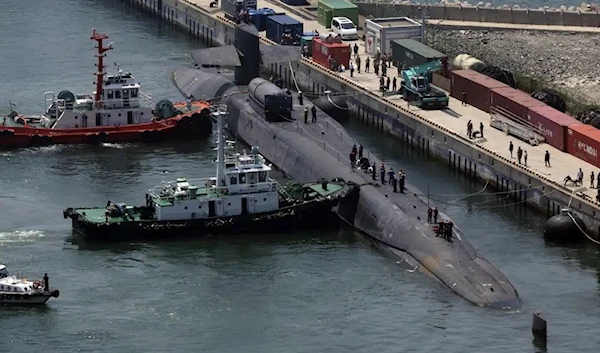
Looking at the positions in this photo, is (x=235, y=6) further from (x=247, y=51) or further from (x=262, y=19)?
(x=247, y=51)

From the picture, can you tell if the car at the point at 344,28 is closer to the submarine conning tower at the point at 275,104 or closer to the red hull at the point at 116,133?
the red hull at the point at 116,133

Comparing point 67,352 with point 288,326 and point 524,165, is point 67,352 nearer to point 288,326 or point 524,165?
point 288,326

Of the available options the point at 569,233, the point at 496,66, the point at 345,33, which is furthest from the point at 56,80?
the point at 569,233

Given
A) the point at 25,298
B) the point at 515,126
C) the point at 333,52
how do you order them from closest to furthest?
the point at 25,298, the point at 515,126, the point at 333,52

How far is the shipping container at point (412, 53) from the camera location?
15438 centimetres

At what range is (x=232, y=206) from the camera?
393 feet

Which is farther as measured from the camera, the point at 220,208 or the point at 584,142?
the point at 584,142

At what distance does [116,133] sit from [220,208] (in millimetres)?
26300

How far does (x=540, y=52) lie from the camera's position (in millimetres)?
161875

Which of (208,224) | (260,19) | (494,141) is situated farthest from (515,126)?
(260,19)

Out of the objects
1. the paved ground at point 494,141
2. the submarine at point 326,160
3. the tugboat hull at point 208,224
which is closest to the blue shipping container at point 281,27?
the submarine at point 326,160

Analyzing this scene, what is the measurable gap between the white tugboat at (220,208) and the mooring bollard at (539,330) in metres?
22.3

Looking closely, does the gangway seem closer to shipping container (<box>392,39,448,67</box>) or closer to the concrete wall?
shipping container (<box>392,39,448,67</box>)

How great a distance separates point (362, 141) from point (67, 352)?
5086cm
